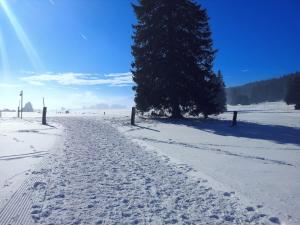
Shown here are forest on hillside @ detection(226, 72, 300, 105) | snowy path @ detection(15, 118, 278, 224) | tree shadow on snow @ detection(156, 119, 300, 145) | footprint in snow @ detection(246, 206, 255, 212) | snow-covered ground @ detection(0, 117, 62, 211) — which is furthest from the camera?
forest on hillside @ detection(226, 72, 300, 105)

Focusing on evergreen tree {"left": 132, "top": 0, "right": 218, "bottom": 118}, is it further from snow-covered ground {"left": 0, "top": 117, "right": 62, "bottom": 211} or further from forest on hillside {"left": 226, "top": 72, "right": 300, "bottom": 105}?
forest on hillside {"left": 226, "top": 72, "right": 300, "bottom": 105}

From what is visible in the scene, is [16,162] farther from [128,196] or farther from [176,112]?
[176,112]

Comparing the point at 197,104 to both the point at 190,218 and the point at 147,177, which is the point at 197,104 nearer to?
the point at 147,177

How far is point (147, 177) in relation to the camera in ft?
22.1

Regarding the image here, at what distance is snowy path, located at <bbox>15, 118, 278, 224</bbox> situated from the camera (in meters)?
4.46

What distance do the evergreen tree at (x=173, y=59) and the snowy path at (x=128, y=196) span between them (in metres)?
16.4

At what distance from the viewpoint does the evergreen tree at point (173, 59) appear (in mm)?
24297

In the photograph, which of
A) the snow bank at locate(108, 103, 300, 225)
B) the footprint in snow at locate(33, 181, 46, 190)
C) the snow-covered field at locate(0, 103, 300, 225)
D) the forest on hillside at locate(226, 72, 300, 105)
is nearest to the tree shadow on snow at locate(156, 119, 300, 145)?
the snow bank at locate(108, 103, 300, 225)

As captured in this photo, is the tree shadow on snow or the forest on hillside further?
the forest on hillside

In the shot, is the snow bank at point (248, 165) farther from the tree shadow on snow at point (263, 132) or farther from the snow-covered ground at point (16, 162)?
the snow-covered ground at point (16, 162)

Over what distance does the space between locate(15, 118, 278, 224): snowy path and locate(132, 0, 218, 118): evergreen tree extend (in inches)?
646

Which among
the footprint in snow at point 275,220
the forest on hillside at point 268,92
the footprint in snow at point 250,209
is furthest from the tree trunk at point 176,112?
the forest on hillside at point 268,92

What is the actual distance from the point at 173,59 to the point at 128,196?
19878 millimetres

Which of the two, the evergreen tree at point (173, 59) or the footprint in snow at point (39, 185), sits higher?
the evergreen tree at point (173, 59)
